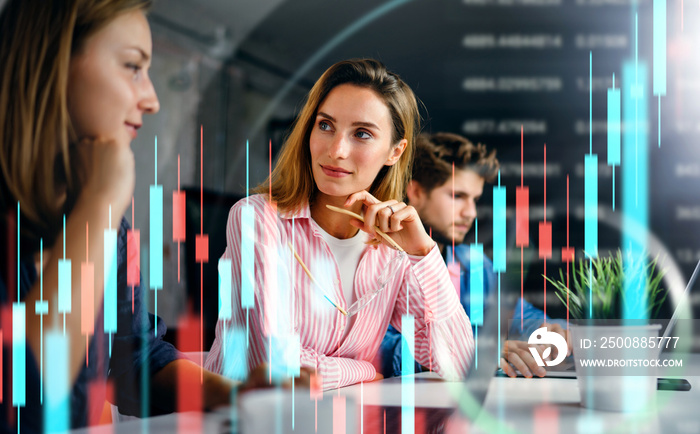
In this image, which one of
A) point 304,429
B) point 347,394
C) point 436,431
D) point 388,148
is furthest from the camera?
point 388,148

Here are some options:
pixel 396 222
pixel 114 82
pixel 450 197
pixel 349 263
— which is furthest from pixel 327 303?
pixel 114 82

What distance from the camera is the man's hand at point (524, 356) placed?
2.85 feet

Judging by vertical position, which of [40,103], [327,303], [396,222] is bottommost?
[327,303]

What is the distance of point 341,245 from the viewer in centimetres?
92

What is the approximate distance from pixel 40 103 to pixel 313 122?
1.58 feet

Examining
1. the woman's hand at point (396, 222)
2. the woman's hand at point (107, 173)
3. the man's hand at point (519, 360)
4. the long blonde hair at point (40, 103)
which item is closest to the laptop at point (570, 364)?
the man's hand at point (519, 360)

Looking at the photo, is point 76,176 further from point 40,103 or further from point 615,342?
point 615,342

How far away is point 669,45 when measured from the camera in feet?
3.05

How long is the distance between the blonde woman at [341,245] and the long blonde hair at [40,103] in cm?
31

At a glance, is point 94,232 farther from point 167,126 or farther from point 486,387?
point 486,387

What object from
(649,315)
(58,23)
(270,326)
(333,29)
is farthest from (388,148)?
(58,23)

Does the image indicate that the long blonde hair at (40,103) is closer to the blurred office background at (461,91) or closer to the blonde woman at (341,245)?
the blurred office background at (461,91)

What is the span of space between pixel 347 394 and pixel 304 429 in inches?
11.0

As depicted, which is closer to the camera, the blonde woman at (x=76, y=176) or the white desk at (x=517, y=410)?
the white desk at (x=517, y=410)
